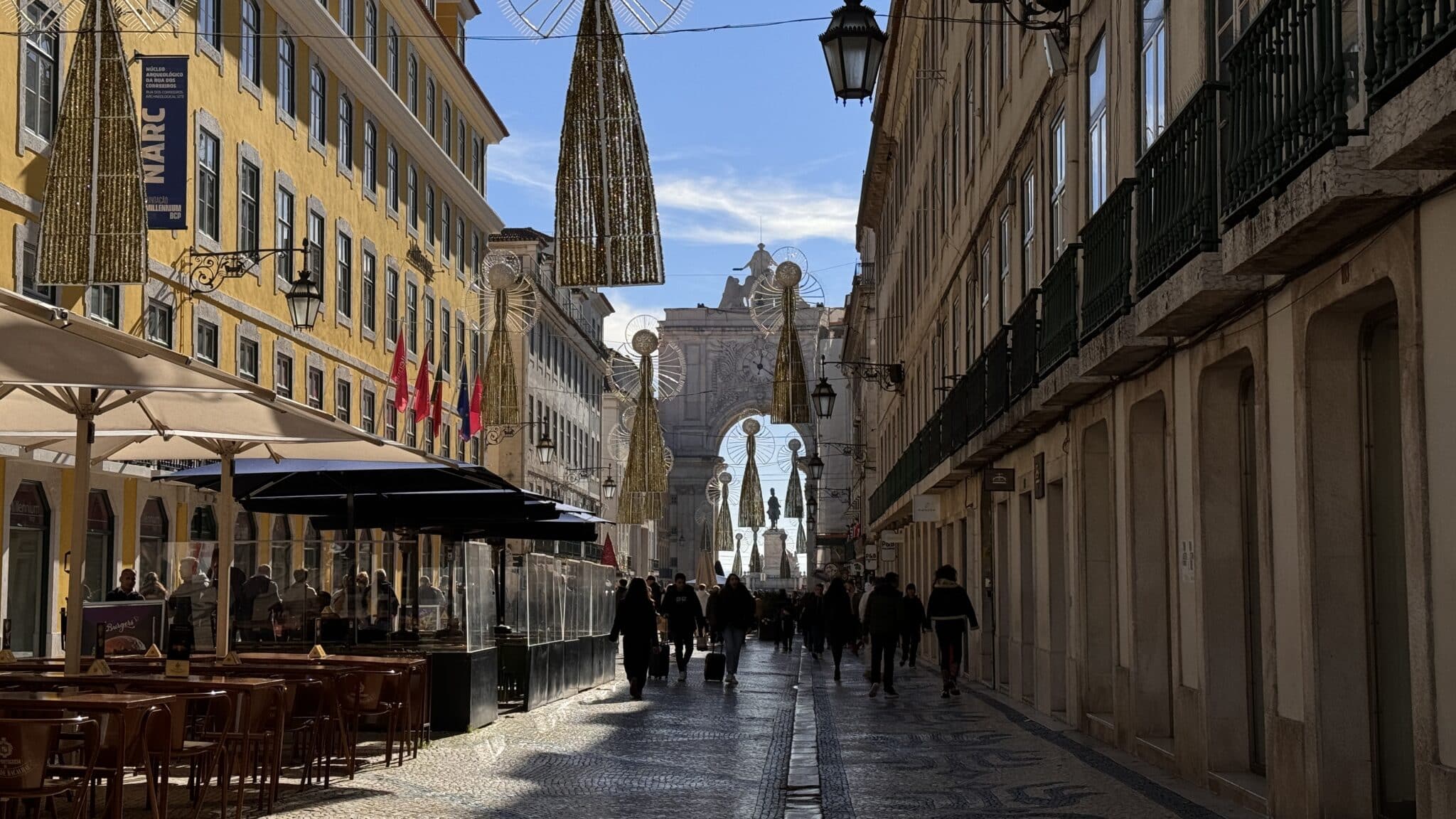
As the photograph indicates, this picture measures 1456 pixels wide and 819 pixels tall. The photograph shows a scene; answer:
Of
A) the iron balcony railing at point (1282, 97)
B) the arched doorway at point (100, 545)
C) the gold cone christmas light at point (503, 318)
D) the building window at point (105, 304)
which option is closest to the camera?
the iron balcony railing at point (1282, 97)

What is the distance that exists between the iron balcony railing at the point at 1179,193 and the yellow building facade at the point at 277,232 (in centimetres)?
768

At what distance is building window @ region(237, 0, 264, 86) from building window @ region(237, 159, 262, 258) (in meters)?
1.46

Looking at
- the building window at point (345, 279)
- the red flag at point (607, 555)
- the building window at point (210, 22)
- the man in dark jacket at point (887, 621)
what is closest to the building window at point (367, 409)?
the building window at point (345, 279)

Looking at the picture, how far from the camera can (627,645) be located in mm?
24234

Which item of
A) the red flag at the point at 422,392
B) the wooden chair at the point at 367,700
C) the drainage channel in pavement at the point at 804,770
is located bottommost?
the drainage channel in pavement at the point at 804,770

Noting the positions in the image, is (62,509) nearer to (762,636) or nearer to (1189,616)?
(1189,616)

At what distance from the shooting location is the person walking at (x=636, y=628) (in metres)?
23.9

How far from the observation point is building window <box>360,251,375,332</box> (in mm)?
38062

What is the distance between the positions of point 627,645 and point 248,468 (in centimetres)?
777

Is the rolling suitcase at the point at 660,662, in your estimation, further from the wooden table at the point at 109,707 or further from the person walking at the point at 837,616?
the wooden table at the point at 109,707

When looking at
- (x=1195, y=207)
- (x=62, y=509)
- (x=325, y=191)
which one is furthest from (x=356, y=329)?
(x=1195, y=207)

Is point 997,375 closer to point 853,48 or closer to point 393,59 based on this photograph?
point 853,48

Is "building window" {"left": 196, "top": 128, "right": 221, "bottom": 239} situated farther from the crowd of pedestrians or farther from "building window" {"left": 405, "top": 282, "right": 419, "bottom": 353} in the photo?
"building window" {"left": 405, "top": 282, "right": 419, "bottom": 353}

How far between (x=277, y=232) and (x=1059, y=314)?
61.8ft
